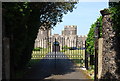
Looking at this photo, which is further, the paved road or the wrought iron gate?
the wrought iron gate

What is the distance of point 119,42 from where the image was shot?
8250 millimetres

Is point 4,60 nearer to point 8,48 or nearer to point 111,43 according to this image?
point 8,48

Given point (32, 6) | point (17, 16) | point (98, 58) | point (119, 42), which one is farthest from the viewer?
point (32, 6)

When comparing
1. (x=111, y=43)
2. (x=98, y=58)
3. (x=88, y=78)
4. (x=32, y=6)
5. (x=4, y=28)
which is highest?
(x=32, y=6)

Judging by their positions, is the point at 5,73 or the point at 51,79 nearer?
the point at 5,73

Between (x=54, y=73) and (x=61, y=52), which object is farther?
(x=61, y=52)

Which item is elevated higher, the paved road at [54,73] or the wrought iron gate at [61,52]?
the wrought iron gate at [61,52]

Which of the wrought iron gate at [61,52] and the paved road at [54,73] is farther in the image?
the wrought iron gate at [61,52]

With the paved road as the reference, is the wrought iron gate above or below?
above

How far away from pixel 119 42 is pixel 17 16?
416 cm

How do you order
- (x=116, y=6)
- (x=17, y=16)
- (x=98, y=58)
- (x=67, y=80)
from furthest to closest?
(x=67, y=80) < (x=98, y=58) < (x=17, y=16) < (x=116, y=6)

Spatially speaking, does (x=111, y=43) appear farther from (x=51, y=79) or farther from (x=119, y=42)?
(x=51, y=79)

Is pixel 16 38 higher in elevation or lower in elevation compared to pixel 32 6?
lower

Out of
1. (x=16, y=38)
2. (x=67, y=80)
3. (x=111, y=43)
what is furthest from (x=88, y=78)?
(x=16, y=38)
